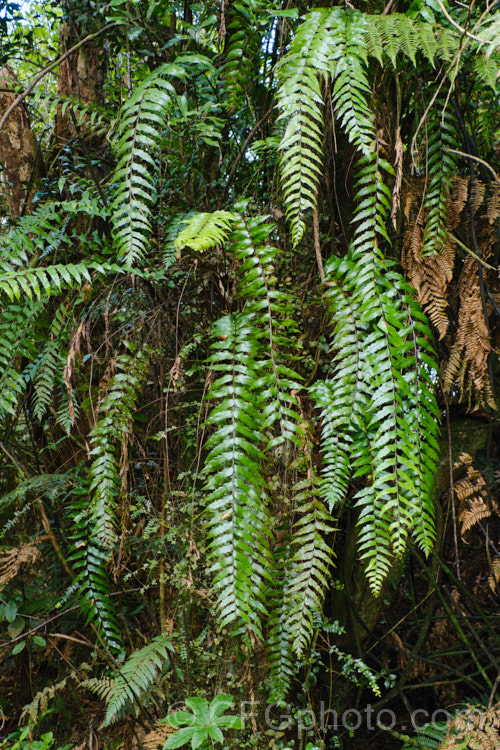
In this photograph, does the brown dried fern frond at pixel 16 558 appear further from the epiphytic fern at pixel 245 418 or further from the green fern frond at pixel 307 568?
the green fern frond at pixel 307 568

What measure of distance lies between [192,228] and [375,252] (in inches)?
23.5

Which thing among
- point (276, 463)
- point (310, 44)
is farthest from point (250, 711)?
point (310, 44)

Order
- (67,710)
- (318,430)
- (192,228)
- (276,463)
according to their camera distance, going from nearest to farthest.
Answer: (192,228), (276,463), (318,430), (67,710)

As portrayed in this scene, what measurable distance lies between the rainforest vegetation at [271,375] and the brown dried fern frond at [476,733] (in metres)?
0.02

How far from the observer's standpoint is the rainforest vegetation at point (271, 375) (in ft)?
4.62

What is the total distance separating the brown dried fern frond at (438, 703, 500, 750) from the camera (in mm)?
1578

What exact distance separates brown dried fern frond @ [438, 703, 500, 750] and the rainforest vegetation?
0.02m

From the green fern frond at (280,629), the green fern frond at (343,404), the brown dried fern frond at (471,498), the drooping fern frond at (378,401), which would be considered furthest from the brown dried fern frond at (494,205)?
the green fern frond at (280,629)

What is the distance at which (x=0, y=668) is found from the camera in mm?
2475

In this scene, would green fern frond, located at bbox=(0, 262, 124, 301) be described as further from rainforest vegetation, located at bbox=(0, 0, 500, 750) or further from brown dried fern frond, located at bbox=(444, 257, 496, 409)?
brown dried fern frond, located at bbox=(444, 257, 496, 409)

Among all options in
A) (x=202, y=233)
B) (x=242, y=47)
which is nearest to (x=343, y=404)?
(x=202, y=233)

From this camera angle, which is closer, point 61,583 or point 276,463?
point 276,463

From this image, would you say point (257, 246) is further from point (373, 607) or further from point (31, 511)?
point (31, 511)

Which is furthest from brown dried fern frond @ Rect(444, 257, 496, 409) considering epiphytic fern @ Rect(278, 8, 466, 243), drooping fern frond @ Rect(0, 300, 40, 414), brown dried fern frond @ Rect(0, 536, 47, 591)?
brown dried fern frond @ Rect(0, 536, 47, 591)
